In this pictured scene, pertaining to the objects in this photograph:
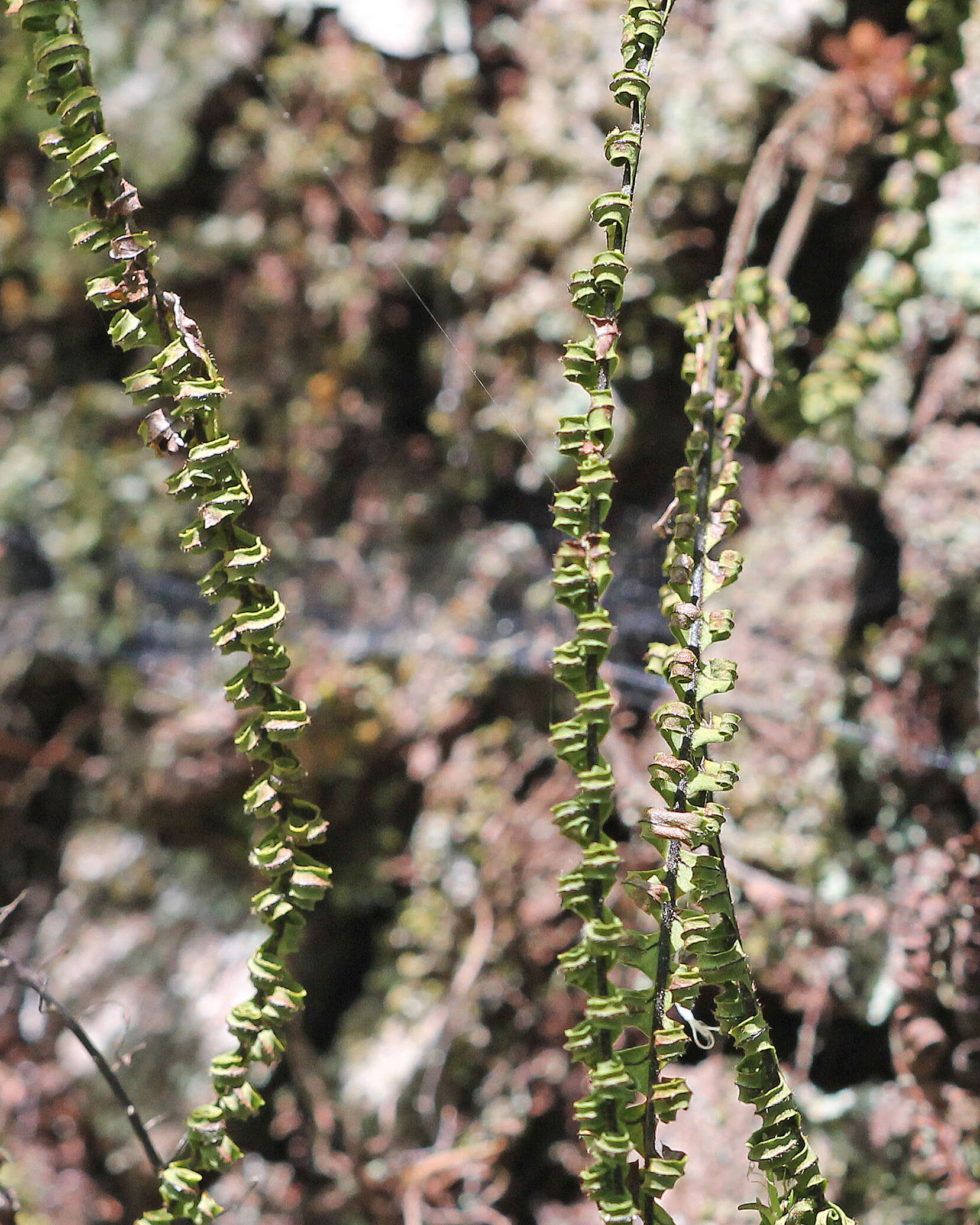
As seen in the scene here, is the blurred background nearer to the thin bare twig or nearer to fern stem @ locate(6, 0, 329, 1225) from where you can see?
the thin bare twig

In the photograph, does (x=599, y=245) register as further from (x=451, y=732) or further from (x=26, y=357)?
(x=26, y=357)

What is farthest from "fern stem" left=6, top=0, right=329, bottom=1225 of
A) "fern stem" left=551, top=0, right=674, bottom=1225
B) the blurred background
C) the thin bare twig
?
the blurred background

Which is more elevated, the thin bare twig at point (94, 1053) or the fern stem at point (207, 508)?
the fern stem at point (207, 508)

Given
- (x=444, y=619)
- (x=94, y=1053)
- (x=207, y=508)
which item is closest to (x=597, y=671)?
(x=207, y=508)

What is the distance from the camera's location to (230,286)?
1882mm

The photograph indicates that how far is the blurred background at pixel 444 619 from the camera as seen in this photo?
4.15ft

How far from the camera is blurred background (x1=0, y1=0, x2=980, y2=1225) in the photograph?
4.15 feet

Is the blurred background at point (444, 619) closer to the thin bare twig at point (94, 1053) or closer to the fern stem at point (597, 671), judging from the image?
the thin bare twig at point (94, 1053)

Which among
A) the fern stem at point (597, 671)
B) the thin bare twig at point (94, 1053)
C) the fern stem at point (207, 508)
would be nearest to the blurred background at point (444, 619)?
the thin bare twig at point (94, 1053)

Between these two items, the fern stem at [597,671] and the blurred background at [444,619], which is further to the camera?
the blurred background at [444,619]

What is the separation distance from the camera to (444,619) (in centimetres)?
164

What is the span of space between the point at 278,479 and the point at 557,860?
0.90 m

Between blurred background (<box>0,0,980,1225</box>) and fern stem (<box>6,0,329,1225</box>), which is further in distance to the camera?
blurred background (<box>0,0,980,1225</box>)

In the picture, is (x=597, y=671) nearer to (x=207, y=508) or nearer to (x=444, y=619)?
(x=207, y=508)
